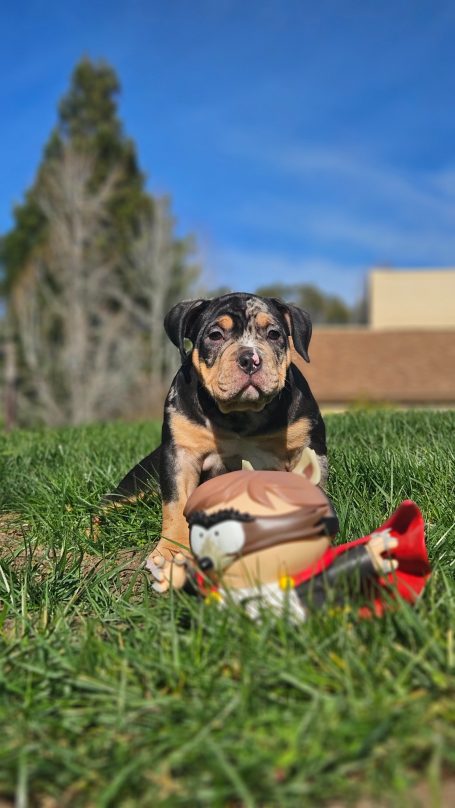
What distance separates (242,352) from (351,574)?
123 cm

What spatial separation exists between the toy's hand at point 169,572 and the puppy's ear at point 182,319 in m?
1.33

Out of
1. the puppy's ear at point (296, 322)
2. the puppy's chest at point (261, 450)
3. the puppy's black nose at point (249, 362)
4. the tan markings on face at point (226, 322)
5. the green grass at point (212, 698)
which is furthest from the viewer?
the puppy's ear at point (296, 322)

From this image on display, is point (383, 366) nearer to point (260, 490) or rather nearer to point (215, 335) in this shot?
point (215, 335)

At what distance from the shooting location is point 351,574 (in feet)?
8.55

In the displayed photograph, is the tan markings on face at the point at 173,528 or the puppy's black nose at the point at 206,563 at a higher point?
the puppy's black nose at the point at 206,563

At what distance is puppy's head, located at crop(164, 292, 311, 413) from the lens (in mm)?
3443

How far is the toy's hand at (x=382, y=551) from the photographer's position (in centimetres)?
264

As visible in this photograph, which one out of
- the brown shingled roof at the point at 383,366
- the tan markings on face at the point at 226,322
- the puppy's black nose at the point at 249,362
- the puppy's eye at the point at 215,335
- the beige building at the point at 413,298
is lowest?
the brown shingled roof at the point at 383,366

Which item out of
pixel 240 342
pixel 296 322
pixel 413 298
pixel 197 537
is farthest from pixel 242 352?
pixel 413 298

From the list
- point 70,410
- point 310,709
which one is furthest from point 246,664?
point 70,410

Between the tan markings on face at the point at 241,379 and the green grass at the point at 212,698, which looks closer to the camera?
the green grass at the point at 212,698

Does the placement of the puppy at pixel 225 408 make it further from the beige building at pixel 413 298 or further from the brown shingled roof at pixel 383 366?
the beige building at pixel 413 298

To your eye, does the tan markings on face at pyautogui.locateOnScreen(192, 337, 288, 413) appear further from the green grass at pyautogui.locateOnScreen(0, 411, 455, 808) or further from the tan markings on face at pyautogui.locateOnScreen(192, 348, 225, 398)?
the green grass at pyautogui.locateOnScreen(0, 411, 455, 808)

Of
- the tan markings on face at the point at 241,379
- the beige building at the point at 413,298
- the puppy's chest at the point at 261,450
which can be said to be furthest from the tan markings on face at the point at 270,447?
the beige building at the point at 413,298
